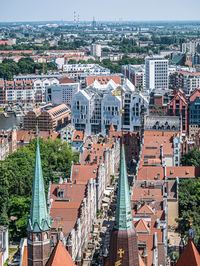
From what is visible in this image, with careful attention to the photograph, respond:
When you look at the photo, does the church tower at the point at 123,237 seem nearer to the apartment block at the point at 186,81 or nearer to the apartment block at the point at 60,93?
the apartment block at the point at 60,93

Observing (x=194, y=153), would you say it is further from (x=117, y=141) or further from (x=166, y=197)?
(x=166, y=197)

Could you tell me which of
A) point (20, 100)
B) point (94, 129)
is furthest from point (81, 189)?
point (20, 100)

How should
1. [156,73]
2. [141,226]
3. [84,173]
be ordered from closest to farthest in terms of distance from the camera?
[141,226], [84,173], [156,73]

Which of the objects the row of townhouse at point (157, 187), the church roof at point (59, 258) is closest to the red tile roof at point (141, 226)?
the row of townhouse at point (157, 187)

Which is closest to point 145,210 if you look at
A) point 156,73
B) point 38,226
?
point 38,226

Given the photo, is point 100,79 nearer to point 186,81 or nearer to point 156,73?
point 156,73

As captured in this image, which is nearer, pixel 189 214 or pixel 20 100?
pixel 189 214

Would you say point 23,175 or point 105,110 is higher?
point 105,110
